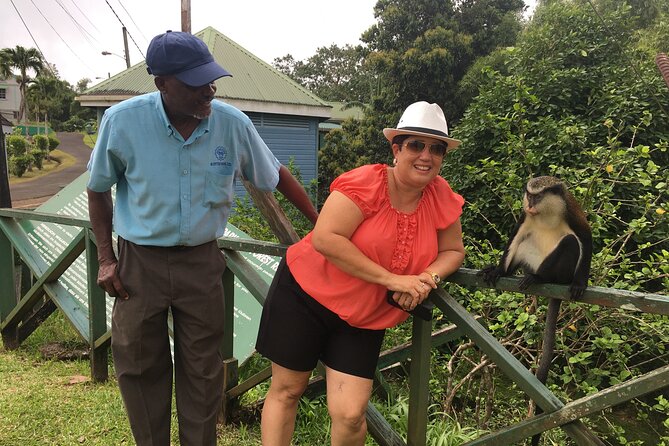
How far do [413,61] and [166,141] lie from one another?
1194 centimetres

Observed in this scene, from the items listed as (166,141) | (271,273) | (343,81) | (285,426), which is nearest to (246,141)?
(166,141)

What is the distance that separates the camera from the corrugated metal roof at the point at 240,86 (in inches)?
405

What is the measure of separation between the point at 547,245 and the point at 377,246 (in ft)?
2.50

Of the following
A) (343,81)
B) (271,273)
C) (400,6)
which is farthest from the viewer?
(343,81)

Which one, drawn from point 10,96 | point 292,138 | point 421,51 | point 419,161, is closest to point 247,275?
point 419,161

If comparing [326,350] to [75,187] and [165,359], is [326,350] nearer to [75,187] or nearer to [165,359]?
[165,359]

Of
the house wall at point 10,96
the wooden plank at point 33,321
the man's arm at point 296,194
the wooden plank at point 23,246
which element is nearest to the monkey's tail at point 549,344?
the man's arm at point 296,194

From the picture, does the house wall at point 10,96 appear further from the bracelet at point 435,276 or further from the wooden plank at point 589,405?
the wooden plank at point 589,405

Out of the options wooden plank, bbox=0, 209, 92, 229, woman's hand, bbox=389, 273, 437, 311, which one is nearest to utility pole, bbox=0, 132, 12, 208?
wooden plank, bbox=0, 209, 92, 229

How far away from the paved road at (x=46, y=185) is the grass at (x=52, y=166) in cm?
40

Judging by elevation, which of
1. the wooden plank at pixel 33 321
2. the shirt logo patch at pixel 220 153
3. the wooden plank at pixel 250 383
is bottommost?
the wooden plank at pixel 33 321

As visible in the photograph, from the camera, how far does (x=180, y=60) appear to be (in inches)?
70.1

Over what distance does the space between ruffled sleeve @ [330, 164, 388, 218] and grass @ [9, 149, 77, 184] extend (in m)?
27.1

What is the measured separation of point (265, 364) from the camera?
3.62 meters
